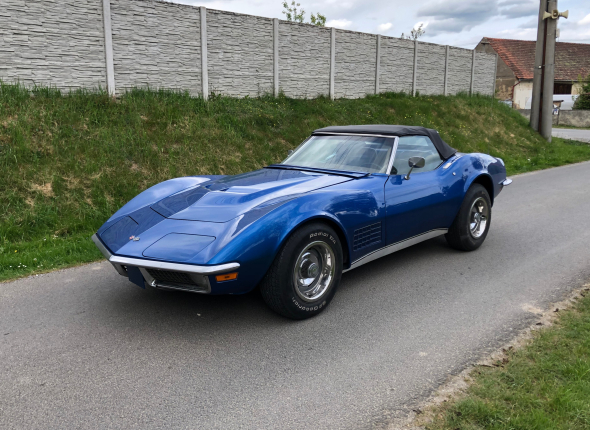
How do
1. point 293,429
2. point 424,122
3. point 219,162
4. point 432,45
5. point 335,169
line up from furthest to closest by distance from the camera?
1. point 432,45
2. point 424,122
3. point 219,162
4. point 335,169
5. point 293,429

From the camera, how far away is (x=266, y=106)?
11.4 metres

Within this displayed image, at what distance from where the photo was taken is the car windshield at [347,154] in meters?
4.60

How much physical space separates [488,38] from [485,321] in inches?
1827

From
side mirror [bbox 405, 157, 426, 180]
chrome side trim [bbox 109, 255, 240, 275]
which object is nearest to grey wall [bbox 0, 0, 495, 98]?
chrome side trim [bbox 109, 255, 240, 275]

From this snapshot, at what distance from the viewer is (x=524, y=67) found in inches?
1618

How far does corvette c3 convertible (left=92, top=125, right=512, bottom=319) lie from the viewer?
324 cm

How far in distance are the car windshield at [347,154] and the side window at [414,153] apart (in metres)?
0.11

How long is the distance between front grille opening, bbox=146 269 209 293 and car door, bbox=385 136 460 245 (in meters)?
1.82

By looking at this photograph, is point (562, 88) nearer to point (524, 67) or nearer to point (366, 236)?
point (524, 67)

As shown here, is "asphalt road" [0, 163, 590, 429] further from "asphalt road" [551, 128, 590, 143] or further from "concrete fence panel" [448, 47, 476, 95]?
"asphalt road" [551, 128, 590, 143]

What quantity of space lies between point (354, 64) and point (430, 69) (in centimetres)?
432

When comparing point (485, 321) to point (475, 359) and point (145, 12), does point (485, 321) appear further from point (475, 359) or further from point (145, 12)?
point (145, 12)

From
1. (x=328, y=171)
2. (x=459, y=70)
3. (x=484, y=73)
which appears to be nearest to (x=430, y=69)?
(x=459, y=70)

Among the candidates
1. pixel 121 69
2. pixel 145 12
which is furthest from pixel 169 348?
pixel 145 12
